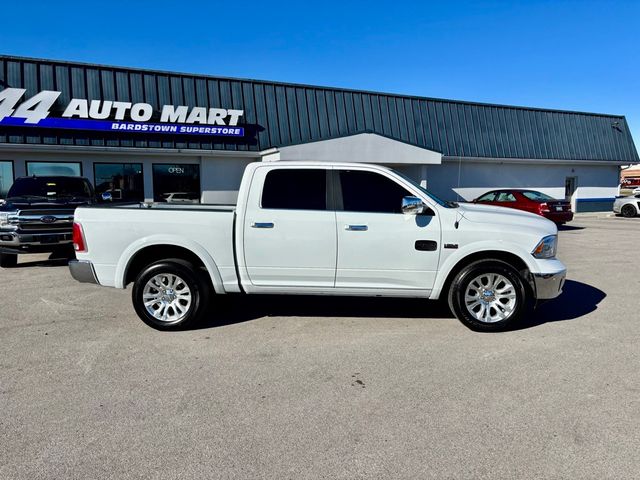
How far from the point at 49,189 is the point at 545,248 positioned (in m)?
10.1

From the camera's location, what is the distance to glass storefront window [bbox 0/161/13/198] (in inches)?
590

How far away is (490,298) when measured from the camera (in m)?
5.18

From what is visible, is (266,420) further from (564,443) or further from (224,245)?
(224,245)

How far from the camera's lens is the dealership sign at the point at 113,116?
1444 centimetres

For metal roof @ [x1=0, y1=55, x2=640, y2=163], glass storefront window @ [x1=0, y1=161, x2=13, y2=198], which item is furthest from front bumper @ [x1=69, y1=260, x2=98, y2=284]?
glass storefront window @ [x1=0, y1=161, x2=13, y2=198]

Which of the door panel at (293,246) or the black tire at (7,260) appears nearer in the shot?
the door panel at (293,246)

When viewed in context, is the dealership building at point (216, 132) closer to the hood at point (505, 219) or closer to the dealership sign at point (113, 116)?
the dealership sign at point (113, 116)

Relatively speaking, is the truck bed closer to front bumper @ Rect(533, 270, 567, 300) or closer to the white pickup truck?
the white pickup truck

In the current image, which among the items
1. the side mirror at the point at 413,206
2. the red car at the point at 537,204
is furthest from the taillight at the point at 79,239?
the red car at the point at 537,204

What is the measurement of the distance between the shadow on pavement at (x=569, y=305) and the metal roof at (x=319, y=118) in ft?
37.1

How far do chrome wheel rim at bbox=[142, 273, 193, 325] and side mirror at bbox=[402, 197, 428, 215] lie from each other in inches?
104

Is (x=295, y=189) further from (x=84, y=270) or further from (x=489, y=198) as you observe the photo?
(x=489, y=198)

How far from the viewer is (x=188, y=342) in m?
4.84

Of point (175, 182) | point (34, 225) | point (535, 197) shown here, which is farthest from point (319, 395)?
point (535, 197)
